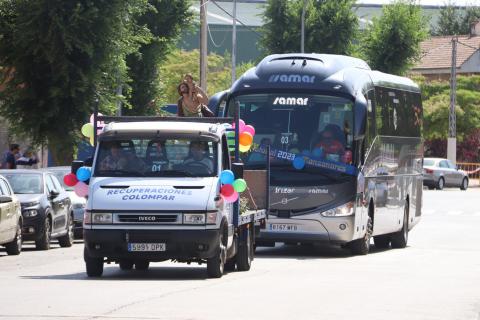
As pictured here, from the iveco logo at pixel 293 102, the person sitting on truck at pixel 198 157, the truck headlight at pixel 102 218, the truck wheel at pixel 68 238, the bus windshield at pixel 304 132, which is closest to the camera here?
the truck headlight at pixel 102 218

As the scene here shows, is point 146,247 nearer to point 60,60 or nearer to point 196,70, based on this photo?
point 60,60

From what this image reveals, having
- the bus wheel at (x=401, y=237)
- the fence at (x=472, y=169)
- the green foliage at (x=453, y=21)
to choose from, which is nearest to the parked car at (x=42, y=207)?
the bus wheel at (x=401, y=237)

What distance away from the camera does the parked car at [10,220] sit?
25234 millimetres

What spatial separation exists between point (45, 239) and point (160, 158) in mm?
9697

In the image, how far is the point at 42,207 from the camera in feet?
93.6

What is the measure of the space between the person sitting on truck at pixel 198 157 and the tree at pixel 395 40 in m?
54.3

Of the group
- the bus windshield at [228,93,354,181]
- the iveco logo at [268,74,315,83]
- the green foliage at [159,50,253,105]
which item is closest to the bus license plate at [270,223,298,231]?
the bus windshield at [228,93,354,181]

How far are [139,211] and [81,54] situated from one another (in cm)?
1935

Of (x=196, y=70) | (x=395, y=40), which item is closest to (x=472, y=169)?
(x=395, y=40)

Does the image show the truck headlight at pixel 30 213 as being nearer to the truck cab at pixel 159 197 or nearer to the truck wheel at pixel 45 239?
the truck wheel at pixel 45 239

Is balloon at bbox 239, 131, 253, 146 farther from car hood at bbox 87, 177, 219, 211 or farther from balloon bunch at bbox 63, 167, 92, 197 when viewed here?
balloon bunch at bbox 63, 167, 92, 197

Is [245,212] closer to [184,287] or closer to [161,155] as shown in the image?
[161,155]

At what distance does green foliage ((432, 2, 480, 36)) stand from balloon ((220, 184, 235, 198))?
104674 mm

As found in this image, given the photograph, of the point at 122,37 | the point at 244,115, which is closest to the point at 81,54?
the point at 122,37
